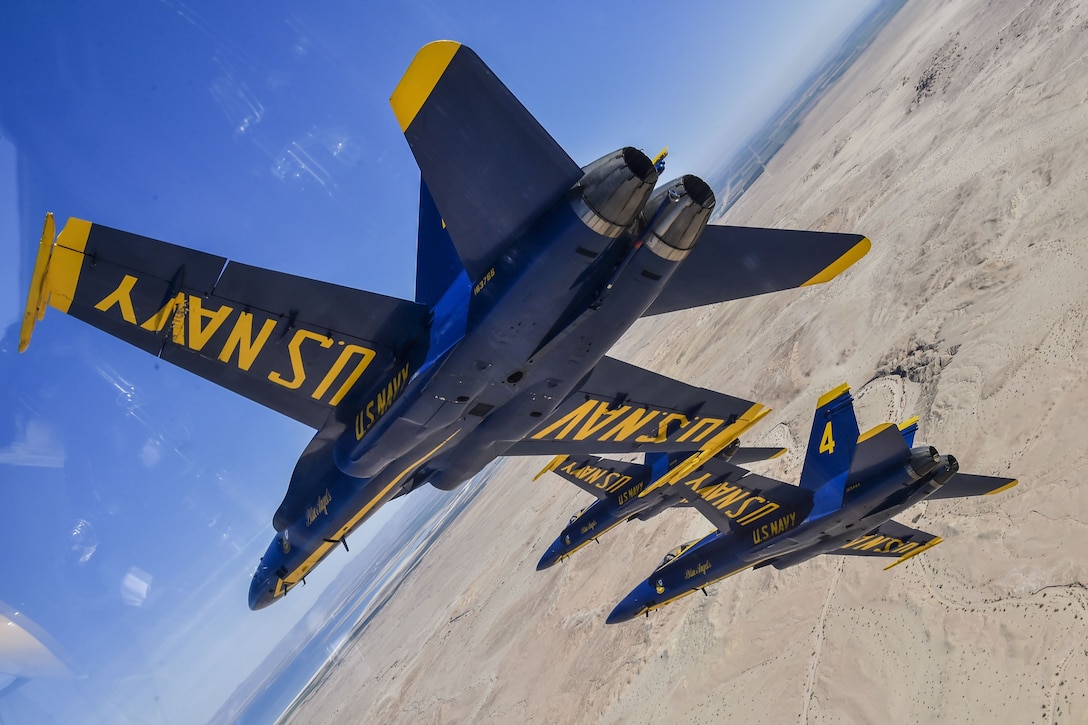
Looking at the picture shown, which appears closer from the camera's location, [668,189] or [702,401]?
[668,189]

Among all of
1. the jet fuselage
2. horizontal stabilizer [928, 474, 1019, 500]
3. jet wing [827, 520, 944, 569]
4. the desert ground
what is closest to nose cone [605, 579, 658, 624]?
the jet fuselage

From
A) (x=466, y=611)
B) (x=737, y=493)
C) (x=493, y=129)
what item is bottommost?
(x=466, y=611)

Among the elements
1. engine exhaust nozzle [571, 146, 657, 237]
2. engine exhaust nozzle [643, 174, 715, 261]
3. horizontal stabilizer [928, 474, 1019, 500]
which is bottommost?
horizontal stabilizer [928, 474, 1019, 500]

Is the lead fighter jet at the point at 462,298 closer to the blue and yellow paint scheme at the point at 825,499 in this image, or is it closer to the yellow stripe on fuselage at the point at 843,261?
the yellow stripe on fuselage at the point at 843,261

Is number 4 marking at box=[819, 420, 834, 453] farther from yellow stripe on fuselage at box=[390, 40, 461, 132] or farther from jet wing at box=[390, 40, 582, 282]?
yellow stripe on fuselage at box=[390, 40, 461, 132]

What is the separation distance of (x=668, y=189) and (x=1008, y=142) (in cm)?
5454

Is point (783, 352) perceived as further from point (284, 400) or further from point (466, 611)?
point (284, 400)

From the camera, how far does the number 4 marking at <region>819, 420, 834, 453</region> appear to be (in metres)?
17.7

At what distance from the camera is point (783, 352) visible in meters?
50.6

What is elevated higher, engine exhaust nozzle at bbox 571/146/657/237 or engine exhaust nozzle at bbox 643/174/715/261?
engine exhaust nozzle at bbox 571/146/657/237

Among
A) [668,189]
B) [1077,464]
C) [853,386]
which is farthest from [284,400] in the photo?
[853,386]

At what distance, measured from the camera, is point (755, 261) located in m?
8.45

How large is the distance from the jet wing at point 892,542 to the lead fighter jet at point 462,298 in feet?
38.9

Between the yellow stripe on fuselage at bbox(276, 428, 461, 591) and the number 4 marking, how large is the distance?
12.0 m
